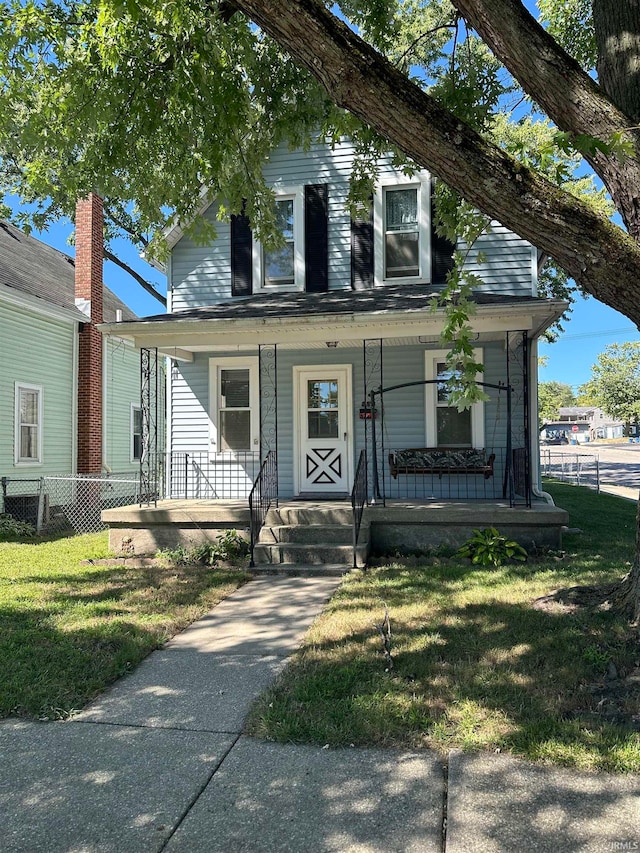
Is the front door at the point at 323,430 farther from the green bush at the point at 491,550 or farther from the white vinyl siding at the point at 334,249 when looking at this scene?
the green bush at the point at 491,550

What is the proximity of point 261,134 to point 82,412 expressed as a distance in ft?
29.7

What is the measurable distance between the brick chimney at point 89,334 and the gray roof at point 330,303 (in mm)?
5136

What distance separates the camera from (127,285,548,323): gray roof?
870 centimetres

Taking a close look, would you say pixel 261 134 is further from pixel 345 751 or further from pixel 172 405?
pixel 345 751

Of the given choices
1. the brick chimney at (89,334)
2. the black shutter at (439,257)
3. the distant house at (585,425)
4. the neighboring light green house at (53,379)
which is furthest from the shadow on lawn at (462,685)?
the distant house at (585,425)

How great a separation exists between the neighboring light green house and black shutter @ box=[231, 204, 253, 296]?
2.49 meters

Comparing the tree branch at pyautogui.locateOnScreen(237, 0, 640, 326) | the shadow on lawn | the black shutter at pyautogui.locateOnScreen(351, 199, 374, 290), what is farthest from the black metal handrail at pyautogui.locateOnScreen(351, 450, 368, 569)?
the tree branch at pyautogui.locateOnScreen(237, 0, 640, 326)

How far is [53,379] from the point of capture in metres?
13.9

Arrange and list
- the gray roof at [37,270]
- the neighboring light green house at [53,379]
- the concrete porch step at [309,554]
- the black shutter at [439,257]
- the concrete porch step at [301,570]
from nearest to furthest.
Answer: the concrete porch step at [301,570] < the concrete porch step at [309,554] < the black shutter at [439,257] < the neighboring light green house at [53,379] < the gray roof at [37,270]

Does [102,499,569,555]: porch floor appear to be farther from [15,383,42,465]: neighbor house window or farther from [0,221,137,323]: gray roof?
[0,221,137,323]: gray roof

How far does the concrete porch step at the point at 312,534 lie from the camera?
8.06 meters

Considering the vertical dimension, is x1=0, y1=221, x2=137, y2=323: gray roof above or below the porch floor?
above

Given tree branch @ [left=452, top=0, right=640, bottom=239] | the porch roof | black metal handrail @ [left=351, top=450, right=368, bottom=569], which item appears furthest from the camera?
the porch roof

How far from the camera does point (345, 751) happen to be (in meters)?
3.26
